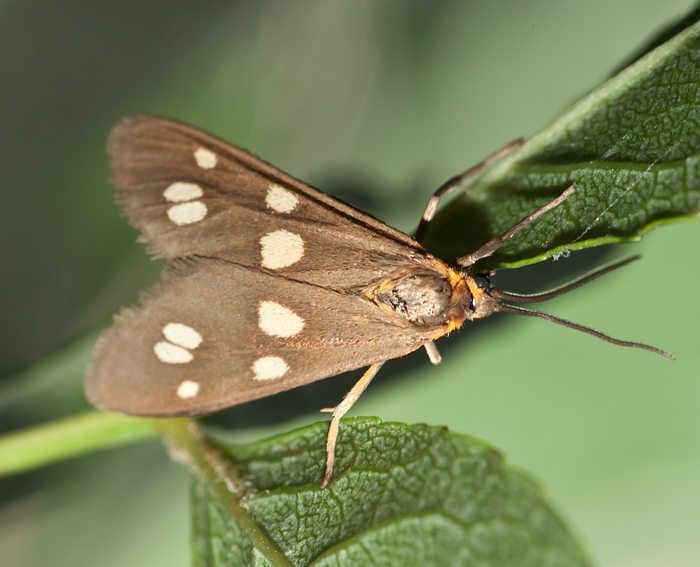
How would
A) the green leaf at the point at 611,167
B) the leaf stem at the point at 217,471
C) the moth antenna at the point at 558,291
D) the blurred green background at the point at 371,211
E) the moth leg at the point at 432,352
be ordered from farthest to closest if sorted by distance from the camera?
the blurred green background at the point at 371,211 < the moth leg at the point at 432,352 < the moth antenna at the point at 558,291 < the leaf stem at the point at 217,471 < the green leaf at the point at 611,167

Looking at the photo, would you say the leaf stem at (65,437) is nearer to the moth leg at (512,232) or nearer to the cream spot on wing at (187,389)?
the cream spot on wing at (187,389)

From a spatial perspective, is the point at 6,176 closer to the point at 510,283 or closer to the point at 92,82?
the point at 92,82

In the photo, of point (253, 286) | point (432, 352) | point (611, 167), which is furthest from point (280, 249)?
→ point (611, 167)

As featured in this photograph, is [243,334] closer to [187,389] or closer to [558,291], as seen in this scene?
[187,389]

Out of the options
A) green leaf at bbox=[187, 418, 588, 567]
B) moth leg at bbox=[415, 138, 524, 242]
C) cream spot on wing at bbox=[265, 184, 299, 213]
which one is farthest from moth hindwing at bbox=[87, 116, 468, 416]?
green leaf at bbox=[187, 418, 588, 567]

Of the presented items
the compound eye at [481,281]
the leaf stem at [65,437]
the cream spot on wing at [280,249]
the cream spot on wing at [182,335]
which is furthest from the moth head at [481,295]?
the leaf stem at [65,437]
